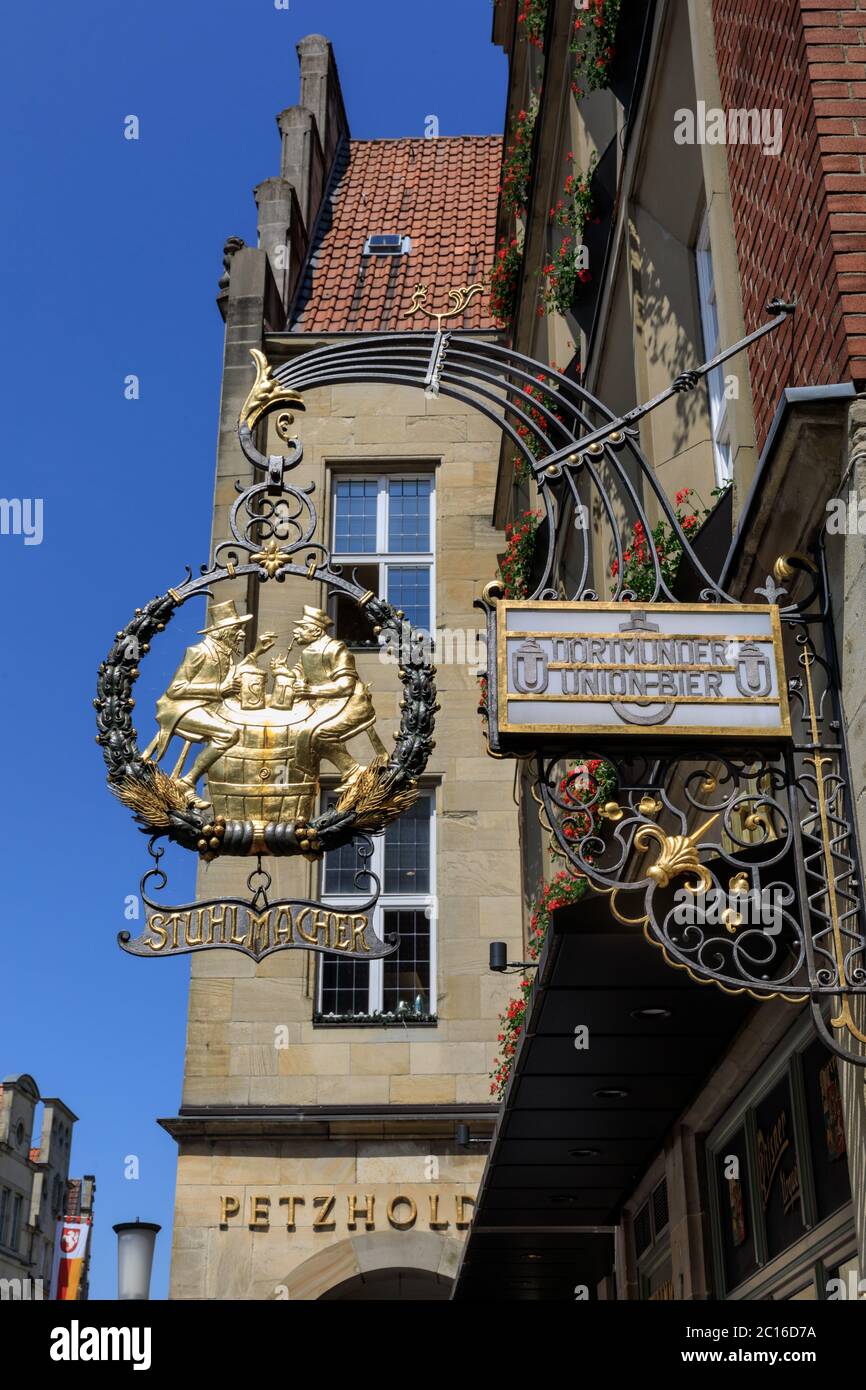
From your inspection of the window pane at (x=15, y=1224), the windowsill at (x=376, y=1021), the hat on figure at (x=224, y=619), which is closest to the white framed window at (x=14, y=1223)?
the window pane at (x=15, y=1224)

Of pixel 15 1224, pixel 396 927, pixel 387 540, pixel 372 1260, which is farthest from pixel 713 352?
pixel 15 1224

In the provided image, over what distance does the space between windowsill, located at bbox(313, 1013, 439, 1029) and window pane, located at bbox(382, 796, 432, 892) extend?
1582 mm

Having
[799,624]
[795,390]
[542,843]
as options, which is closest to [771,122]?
[795,390]

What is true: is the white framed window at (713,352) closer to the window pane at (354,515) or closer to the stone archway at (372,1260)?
the stone archway at (372,1260)

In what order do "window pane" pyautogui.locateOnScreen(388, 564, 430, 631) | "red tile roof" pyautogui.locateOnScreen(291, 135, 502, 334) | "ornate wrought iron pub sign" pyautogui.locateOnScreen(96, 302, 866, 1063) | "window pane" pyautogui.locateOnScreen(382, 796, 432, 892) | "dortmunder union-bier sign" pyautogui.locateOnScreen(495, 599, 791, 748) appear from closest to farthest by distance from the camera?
"ornate wrought iron pub sign" pyautogui.locateOnScreen(96, 302, 866, 1063)
"dortmunder union-bier sign" pyautogui.locateOnScreen(495, 599, 791, 748)
"window pane" pyautogui.locateOnScreen(382, 796, 432, 892)
"window pane" pyautogui.locateOnScreen(388, 564, 430, 631)
"red tile roof" pyautogui.locateOnScreen(291, 135, 502, 334)

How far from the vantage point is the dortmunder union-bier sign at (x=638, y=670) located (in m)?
5.89

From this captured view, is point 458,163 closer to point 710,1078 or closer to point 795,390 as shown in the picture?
point 710,1078

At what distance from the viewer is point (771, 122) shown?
7086mm

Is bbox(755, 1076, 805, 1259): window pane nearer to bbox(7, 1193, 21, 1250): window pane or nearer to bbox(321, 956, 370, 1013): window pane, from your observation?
bbox(321, 956, 370, 1013): window pane

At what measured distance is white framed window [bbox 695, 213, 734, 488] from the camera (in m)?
9.49

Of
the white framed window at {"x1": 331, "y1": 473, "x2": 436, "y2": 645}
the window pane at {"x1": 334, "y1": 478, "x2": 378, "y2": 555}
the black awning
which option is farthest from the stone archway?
the window pane at {"x1": 334, "y1": 478, "x2": 378, "y2": 555}

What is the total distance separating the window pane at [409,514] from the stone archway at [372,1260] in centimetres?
847

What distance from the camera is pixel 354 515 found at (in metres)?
20.7
